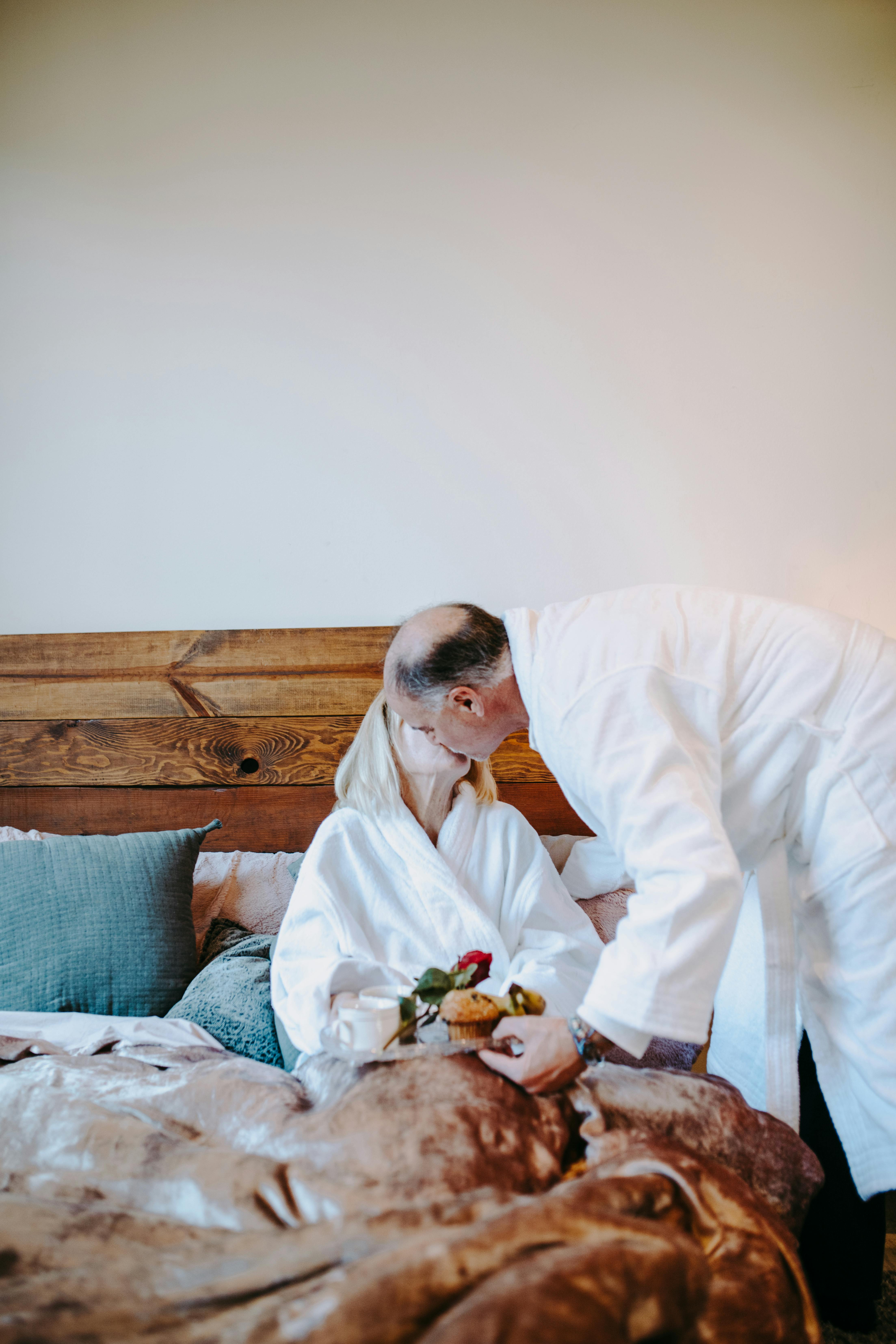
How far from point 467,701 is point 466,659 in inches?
3.0

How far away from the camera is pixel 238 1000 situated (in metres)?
1.46

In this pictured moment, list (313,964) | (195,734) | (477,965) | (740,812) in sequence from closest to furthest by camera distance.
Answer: (477,965), (740,812), (313,964), (195,734)

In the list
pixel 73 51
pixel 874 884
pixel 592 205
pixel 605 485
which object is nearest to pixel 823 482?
pixel 605 485

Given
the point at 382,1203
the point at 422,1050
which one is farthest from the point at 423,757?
the point at 382,1203

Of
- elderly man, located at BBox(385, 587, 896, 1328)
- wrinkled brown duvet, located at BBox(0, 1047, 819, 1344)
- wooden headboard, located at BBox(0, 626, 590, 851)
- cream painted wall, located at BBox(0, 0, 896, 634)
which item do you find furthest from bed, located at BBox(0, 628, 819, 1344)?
cream painted wall, located at BBox(0, 0, 896, 634)

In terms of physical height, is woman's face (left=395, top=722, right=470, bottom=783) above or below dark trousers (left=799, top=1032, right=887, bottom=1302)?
above

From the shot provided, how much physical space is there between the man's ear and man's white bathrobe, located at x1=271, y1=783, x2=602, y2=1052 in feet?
1.16

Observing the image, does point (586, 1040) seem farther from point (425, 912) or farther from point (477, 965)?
point (425, 912)

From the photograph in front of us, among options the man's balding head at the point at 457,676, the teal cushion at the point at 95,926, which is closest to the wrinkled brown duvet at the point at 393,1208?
the teal cushion at the point at 95,926

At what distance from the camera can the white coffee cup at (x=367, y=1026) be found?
3.29 feet

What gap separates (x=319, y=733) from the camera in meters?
2.03

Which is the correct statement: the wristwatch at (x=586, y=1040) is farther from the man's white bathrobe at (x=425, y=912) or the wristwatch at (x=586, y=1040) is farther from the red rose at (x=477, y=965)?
the man's white bathrobe at (x=425, y=912)

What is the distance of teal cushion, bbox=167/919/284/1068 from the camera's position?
139cm

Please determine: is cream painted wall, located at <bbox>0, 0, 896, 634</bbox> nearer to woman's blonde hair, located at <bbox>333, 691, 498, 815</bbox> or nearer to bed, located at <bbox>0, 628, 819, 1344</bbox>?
woman's blonde hair, located at <bbox>333, 691, 498, 815</bbox>
